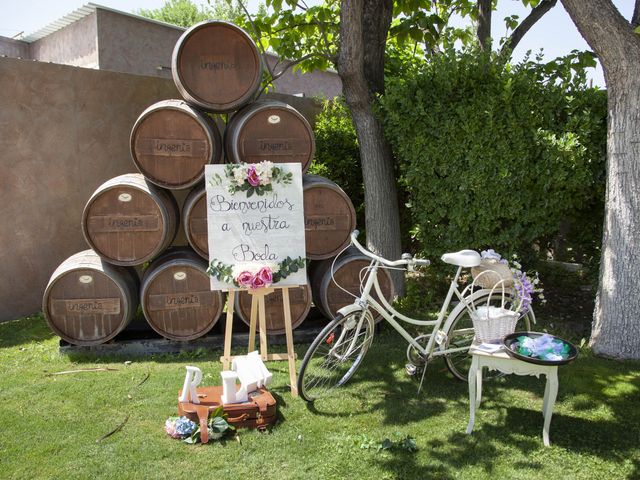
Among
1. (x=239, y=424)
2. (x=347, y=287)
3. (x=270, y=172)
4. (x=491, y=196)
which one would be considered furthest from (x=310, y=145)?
(x=239, y=424)

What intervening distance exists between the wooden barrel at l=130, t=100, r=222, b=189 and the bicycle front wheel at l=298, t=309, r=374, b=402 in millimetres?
1777

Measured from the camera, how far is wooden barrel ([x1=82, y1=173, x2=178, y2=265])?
4.41 m

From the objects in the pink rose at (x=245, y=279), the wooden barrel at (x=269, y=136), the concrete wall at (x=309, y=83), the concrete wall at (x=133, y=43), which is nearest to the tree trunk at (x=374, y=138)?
the wooden barrel at (x=269, y=136)

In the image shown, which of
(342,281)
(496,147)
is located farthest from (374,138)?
(342,281)

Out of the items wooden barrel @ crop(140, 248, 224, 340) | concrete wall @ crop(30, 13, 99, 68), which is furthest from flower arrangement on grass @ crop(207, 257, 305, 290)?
concrete wall @ crop(30, 13, 99, 68)

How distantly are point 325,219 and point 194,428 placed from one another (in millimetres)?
2124

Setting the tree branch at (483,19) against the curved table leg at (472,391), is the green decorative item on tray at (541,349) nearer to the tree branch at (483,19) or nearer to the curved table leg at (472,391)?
the curved table leg at (472,391)

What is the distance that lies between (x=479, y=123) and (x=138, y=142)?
292 cm

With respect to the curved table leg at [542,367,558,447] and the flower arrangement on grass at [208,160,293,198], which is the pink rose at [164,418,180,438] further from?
the curved table leg at [542,367,558,447]

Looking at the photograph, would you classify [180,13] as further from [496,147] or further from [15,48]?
[496,147]

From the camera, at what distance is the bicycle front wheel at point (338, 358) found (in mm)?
3648

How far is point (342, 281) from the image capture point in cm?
477

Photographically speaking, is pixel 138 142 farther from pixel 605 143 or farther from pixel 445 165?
pixel 605 143

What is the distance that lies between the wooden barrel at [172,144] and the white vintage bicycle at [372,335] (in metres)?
1.53
